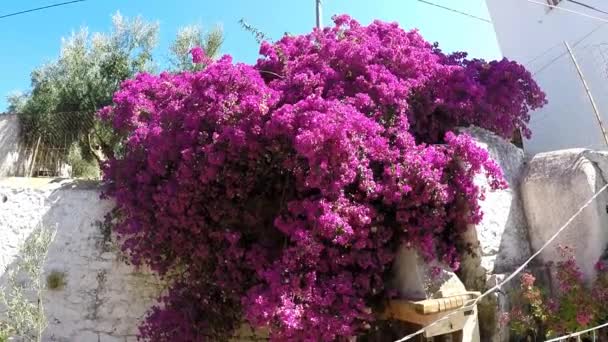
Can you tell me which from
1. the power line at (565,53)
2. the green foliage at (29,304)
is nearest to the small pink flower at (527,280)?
the green foliage at (29,304)

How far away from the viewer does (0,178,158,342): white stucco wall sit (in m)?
5.29

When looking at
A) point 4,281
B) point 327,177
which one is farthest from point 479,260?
point 4,281

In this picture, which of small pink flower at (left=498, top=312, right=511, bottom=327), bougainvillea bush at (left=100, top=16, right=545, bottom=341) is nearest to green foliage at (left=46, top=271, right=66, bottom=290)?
bougainvillea bush at (left=100, top=16, right=545, bottom=341)

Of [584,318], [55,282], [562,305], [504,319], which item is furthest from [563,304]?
[55,282]

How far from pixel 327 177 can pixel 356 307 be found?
120 cm

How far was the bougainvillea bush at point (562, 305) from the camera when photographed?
13.7ft

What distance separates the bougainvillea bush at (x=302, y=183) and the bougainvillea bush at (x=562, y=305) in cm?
79

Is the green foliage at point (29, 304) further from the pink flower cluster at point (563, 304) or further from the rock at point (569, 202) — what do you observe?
the rock at point (569, 202)

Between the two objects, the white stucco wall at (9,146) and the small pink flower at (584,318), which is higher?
the white stucco wall at (9,146)

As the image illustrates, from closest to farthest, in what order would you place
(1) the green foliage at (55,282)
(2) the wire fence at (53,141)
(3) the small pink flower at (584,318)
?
1. (3) the small pink flower at (584,318)
2. (1) the green foliage at (55,282)
3. (2) the wire fence at (53,141)

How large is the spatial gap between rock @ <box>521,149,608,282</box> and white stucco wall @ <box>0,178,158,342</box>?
434 centimetres

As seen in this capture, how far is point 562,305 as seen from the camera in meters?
4.40

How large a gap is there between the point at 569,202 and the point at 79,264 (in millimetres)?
5492

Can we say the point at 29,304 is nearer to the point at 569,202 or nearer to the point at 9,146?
the point at 9,146
